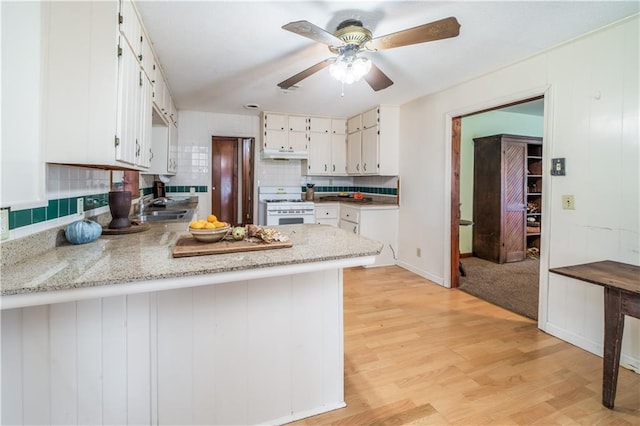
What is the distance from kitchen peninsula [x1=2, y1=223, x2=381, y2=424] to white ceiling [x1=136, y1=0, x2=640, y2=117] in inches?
57.1

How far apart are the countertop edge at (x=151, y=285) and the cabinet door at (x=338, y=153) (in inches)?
155

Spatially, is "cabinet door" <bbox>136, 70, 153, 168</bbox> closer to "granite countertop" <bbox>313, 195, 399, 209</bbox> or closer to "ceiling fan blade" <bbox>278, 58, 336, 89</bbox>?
"ceiling fan blade" <bbox>278, 58, 336, 89</bbox>

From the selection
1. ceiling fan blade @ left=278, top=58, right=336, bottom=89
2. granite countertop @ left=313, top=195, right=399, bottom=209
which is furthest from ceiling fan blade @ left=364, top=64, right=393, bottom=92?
granite countertop @ left=313, top=195, right=399, bottom=209

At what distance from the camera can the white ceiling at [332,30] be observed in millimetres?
1894

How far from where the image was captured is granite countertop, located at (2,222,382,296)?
964mm

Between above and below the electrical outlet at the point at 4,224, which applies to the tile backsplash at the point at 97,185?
above

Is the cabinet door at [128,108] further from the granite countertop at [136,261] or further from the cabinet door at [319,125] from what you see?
the cabinet door at [319,125]

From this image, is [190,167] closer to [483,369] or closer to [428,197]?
[428,197]

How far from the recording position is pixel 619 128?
2.07 m

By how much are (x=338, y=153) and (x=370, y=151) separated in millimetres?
795

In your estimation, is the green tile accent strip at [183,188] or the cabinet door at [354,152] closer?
the green tile accent strip at [183,188]

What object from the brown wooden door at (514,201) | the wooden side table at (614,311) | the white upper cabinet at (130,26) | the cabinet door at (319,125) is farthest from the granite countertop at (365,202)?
the white upper cabinet at (130,26)

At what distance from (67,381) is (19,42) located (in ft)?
4.29

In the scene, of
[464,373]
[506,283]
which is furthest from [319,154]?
[464,373]
